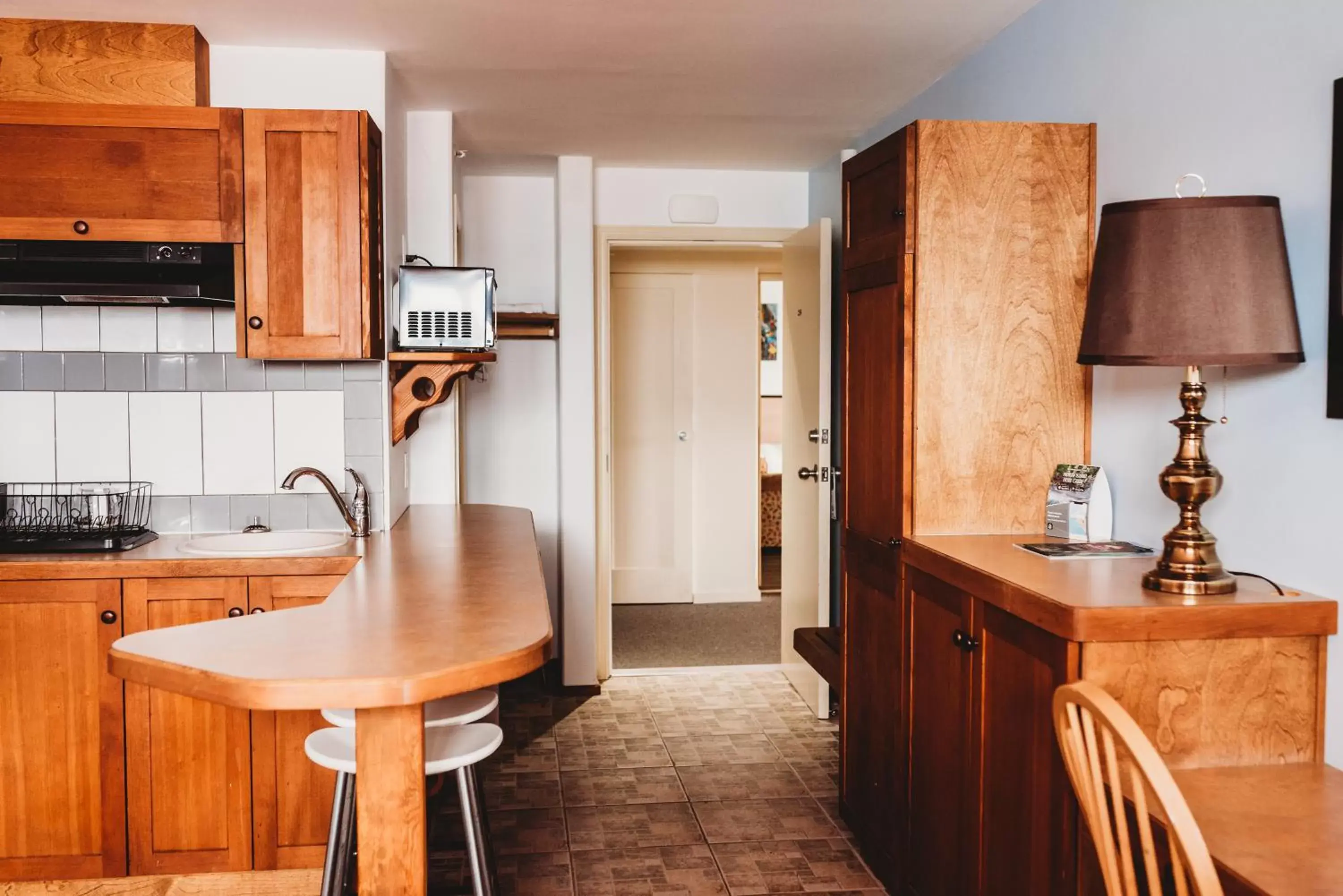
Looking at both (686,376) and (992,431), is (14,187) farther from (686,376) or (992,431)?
(686,376)

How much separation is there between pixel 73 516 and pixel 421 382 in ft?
3.64

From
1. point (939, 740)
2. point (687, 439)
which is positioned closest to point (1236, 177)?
point (939, 740)

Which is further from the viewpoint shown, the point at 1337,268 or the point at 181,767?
the point at 181,767

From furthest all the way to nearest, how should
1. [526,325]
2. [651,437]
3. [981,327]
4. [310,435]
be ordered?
[651,437]
[526,325]
[310,435]
[981,327]

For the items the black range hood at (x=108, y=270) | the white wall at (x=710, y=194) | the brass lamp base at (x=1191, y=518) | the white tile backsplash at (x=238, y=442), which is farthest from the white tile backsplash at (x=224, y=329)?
the brass lamp base at (x=1191, y=518)

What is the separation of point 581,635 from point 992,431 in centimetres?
254

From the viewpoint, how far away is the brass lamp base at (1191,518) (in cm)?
193

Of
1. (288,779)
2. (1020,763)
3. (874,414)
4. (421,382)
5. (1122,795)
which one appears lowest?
(288,779)

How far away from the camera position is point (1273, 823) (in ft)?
5.13

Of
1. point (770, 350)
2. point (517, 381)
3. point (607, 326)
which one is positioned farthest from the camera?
point (770, 350)

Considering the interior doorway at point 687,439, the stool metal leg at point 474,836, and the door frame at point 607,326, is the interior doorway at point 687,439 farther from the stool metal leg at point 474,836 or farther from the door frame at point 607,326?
the stool metal leg at point 474,836

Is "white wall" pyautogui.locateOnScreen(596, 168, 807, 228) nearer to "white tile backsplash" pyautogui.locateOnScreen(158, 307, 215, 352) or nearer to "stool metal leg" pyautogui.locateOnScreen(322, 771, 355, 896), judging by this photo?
"white tile backsplash" pyautogui.locateOnScreen(158, 307, 215, 352)

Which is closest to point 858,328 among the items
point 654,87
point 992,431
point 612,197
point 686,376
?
point 992,431

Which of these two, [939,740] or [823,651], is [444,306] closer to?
[823,651]
